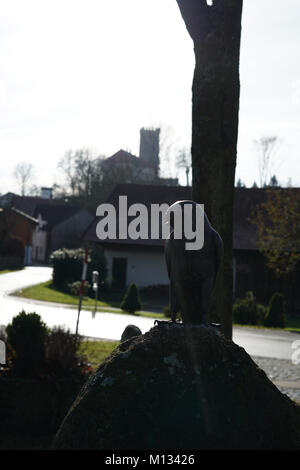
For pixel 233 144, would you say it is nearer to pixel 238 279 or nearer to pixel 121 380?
pixel 121 380

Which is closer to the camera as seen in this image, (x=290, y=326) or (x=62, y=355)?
(x=62, y=355)

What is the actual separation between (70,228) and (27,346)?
217ft

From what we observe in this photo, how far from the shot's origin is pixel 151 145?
60781 millimetres

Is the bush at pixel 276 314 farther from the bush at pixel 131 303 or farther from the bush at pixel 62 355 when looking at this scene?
the bush at pixel 62 355

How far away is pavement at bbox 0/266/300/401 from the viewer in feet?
44.4

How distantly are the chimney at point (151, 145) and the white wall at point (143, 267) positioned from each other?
2320cm

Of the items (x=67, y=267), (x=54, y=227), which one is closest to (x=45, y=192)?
(x=54, y=227)

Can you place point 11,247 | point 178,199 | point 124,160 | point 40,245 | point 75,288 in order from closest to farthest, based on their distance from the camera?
point 75,288
point 178,199
point 11,247
point 124,160
point 40,245

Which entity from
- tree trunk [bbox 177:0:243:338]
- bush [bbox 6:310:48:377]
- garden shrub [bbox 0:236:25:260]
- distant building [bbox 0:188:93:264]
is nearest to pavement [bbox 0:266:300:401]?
bush [bbox 6:310:48:377]

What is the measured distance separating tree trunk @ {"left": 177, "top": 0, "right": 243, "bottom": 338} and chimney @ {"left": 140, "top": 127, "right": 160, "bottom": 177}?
51840 mm

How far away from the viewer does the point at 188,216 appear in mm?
4621

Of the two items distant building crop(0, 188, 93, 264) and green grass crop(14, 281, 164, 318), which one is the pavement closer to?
green grass crop(14, 281, 164, 318)

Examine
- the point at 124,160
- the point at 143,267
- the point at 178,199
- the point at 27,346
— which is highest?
the point at 124,160

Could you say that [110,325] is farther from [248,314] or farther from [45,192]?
[45,192]
